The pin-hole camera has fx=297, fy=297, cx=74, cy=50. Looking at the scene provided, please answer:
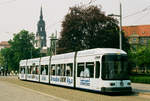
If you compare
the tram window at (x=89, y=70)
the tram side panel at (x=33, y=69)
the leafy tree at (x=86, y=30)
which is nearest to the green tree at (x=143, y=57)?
the leafy tree at (x=86, y=30)

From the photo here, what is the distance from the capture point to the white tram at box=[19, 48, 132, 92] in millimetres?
17344

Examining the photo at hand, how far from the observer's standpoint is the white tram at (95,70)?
1734 cm

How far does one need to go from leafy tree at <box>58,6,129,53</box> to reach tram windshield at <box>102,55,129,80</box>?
23103mm

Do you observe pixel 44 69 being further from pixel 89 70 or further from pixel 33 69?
pixel 89 70

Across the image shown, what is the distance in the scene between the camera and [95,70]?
18.2 meters

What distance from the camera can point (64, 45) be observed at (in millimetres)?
42438

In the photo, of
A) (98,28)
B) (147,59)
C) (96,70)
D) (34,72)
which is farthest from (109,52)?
(147,59)

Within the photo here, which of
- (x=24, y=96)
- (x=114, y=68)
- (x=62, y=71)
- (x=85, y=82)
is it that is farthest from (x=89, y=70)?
(x=62, y=71)

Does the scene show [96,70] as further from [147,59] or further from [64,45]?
[147,59]

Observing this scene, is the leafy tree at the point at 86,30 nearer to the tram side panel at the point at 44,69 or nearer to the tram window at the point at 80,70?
the tram side panel at the point at 44,69

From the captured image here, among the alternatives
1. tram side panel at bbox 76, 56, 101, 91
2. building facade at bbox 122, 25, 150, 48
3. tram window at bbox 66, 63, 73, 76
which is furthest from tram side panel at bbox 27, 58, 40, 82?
building facade at bbox 122, 25, 150, 48

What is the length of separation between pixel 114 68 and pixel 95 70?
4.39 ft

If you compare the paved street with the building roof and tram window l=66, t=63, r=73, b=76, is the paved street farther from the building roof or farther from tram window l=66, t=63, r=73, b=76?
the building roof

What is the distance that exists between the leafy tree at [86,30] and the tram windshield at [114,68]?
23.1 m
